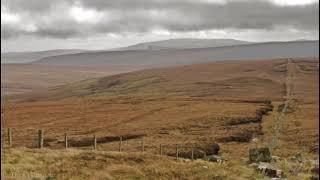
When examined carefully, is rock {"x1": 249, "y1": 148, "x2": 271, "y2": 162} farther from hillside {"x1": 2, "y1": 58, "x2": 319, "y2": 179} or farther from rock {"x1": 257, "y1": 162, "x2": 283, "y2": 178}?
rock {"x1": 257, "y1": 162, "x2": 283, "y2": 178}

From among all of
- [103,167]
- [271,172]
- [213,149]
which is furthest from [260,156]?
[213,149]

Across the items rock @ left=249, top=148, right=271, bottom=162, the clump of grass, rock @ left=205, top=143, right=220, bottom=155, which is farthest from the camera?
rock @ left=205, top=143, right=220, bottom=155

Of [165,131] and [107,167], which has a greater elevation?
[107,167]

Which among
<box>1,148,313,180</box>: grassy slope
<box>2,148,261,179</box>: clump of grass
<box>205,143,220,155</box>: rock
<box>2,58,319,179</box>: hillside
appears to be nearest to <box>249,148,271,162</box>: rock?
<box>2,58,319,179</box>: hillside

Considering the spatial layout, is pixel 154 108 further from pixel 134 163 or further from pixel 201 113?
pixel 134 163

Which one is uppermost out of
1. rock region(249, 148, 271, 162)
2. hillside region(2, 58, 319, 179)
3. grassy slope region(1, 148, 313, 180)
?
grassy slope region(1, 148, 313, 180)

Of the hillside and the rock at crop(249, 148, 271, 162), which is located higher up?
the rock at crop(249, 148, 271, 162)

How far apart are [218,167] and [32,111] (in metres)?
99.0

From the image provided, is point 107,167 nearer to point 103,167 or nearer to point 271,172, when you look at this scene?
point 103,167

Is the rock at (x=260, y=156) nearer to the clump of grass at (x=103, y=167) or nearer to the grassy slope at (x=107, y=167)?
the grassy slope at (x=107, y=167)

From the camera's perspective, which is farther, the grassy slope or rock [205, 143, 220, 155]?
rock [205, 143, 220, 155]

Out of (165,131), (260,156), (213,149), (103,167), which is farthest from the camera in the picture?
(165,131)

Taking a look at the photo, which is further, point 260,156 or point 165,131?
point 165,131

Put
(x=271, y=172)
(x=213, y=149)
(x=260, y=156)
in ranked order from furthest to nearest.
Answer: (x=213, y=149)
(x=260, y=156)
(x=271, y=172)
